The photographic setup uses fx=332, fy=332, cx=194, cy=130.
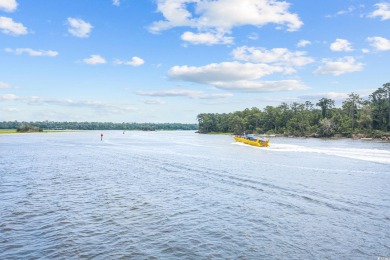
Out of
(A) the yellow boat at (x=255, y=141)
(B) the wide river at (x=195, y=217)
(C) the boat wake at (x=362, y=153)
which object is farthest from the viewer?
(A) the yellow boat at (x=255, y=141)

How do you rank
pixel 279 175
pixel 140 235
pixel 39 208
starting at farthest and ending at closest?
pixel 279 175 → pixel 39 208 → pixel 140 235

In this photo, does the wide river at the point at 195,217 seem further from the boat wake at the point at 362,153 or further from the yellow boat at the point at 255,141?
the yellow boat at the point at 255,141

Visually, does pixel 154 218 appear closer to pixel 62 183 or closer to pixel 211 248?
pixel 211 248

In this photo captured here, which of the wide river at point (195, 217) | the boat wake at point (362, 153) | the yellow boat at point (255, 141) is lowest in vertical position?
the wide river at point (195, 217)

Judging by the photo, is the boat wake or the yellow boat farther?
the yellow boat

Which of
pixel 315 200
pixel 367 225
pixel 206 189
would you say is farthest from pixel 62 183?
pixel 367 225

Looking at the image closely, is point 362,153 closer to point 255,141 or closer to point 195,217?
point 255,141

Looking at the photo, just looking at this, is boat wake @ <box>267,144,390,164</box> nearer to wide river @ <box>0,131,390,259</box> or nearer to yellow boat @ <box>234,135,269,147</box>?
yellow boat @ <box>234,135,269,147</box>

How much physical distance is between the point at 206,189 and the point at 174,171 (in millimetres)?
12698

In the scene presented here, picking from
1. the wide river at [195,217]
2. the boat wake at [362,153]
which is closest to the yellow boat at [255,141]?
the boat wake at [362,153]

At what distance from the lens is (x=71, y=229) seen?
17375 millimetres

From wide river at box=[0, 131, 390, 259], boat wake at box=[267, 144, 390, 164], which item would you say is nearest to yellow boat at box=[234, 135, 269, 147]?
boat wake at box=[267, 144, 390, 164]

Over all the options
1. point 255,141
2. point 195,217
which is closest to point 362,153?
point 255,141

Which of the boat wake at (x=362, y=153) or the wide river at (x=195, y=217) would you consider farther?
the boat wake at (x=362, y=153)
